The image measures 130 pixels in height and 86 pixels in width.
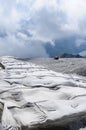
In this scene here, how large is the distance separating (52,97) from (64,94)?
0.64 ft

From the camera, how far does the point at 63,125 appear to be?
2373 mm

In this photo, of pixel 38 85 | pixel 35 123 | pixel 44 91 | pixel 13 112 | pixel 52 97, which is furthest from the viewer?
pixel 38 85

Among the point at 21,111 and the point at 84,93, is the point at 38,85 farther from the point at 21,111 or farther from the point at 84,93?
the point at 21,111

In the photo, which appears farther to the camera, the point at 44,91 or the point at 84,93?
the point at 44,91

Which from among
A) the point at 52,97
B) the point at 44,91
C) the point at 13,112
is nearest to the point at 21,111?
the point at 13,112

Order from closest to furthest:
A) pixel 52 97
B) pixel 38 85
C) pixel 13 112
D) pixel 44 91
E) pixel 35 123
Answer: pixel 35 123
pixel 13 112
pixel 52 97
pixel 44 91
pixel 38 85

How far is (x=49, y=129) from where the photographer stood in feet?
7.65

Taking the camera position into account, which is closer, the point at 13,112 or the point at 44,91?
the point at 13,112

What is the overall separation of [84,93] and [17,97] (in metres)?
0.84

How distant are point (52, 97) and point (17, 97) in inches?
17.8

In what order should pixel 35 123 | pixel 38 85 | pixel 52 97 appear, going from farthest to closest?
1. pixel 38 85
2. pixel 52 97
3. pixel 35 123

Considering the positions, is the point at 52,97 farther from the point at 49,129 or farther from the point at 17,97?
the point at 49,129

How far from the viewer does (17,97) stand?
10.7 ft

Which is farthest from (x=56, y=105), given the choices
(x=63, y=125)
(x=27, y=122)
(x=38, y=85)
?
(x=38, y=85)
